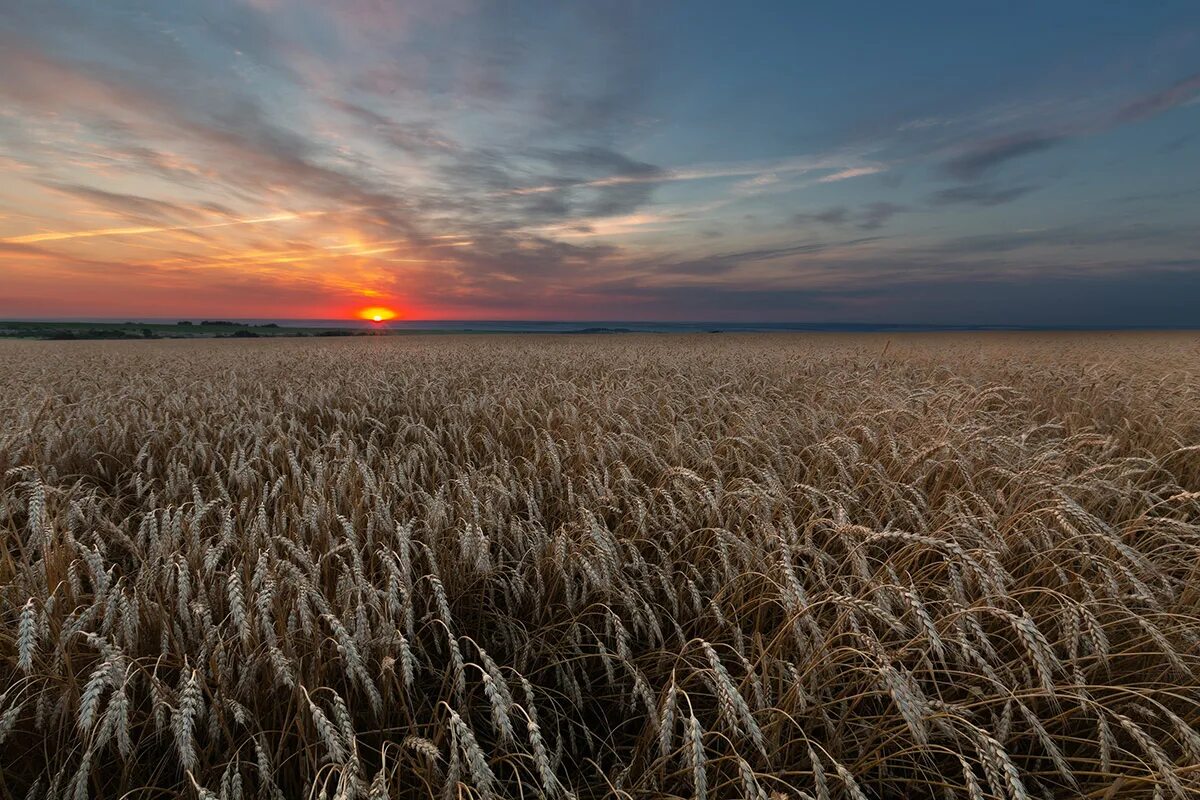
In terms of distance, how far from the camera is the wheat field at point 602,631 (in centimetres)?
154

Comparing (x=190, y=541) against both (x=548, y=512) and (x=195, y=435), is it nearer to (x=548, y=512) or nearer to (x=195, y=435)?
(x=548, y=512)

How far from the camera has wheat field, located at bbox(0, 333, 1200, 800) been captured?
1536 millimetres

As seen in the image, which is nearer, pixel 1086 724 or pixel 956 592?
pixel 1086 724

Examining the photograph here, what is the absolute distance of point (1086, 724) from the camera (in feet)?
6.19

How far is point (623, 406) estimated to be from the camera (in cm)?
601

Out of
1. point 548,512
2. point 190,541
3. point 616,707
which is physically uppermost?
point 190,541

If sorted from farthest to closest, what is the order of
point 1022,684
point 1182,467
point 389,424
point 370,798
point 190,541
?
1. point 389,424
2. point 1182,467
3. point 190,541
4. point 1022,684
5. point 370,798

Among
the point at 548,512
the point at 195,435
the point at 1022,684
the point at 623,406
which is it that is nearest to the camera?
the point at 1022,684

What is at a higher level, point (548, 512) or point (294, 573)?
point (294, 573)

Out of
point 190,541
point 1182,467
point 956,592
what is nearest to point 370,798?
point 190,541

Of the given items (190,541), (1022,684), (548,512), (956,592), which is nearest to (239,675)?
(190,541)

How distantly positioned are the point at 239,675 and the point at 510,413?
4187 millimetres

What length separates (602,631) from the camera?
2.44m

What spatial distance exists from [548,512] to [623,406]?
8.61ft
